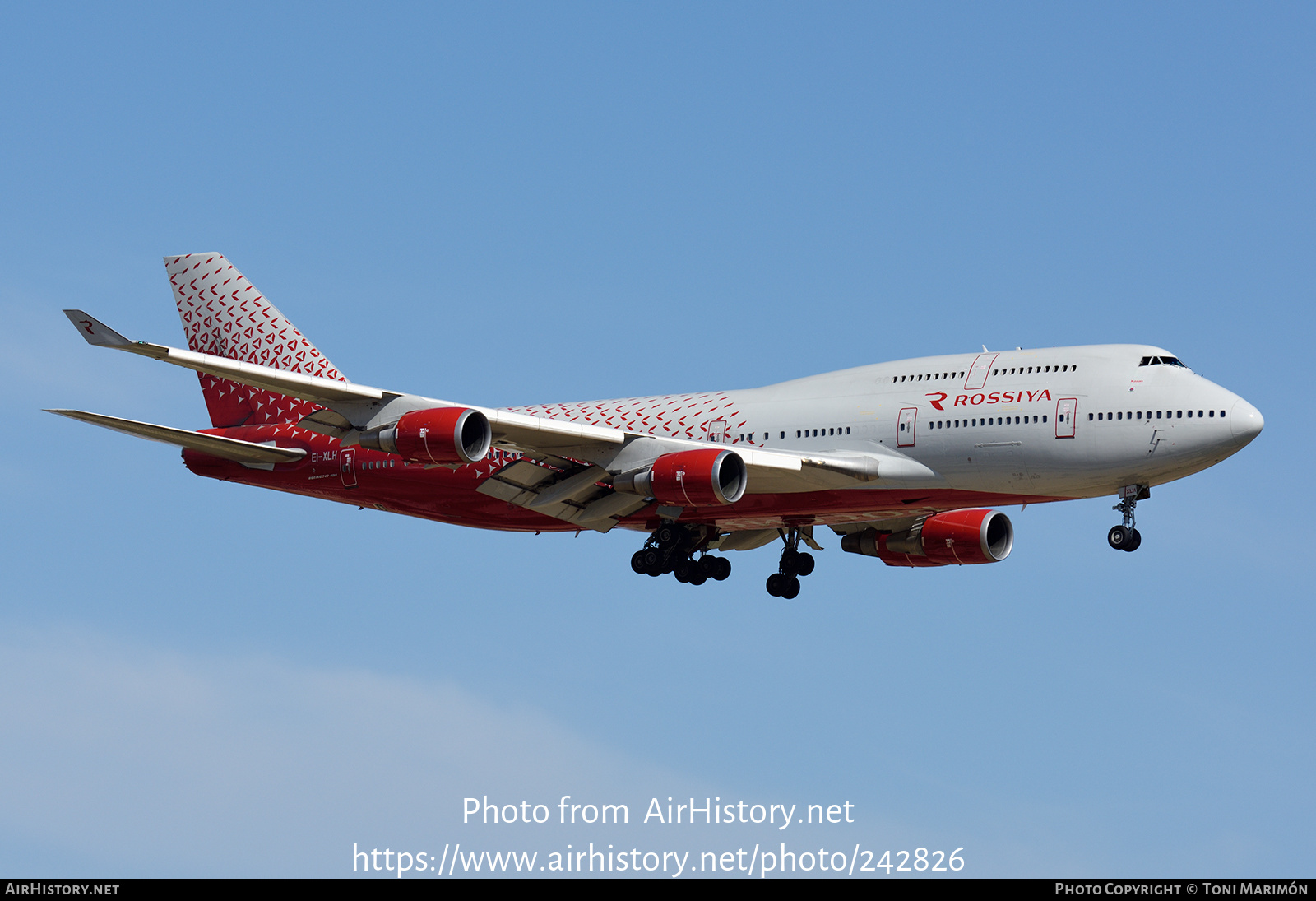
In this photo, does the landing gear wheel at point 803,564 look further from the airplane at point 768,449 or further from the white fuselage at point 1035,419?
the white fuselage at point 1035,419

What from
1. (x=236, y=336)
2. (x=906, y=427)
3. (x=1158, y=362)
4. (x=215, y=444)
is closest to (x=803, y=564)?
(x=906, y=427)

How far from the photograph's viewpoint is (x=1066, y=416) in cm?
3875

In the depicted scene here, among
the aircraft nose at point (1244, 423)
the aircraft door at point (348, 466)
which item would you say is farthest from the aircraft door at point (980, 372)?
the aircraft door at point (348, 466)

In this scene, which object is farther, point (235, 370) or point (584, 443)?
point (584, 443)

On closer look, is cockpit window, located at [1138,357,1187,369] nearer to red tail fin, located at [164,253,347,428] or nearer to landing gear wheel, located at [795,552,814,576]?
landing gear wheel, located at [795,552,814,576]

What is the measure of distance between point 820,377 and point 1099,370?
7662 millimetres

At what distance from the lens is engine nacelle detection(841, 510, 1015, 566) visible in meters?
46.3

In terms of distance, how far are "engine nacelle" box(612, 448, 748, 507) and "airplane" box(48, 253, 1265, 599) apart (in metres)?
0.05

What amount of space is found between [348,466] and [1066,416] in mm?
20174

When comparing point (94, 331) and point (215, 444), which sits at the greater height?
point (215, 444)

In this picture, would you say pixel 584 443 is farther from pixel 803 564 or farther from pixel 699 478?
pixel 803 564

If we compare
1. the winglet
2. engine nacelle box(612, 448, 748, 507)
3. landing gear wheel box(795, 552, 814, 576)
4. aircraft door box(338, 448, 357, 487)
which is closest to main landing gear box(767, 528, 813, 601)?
landing gear wheel box(795, 552, 814, 576)
